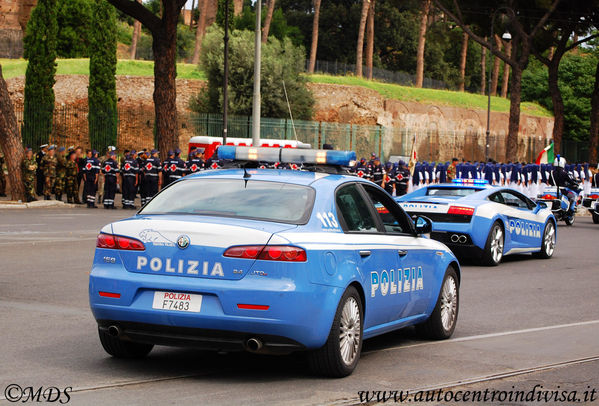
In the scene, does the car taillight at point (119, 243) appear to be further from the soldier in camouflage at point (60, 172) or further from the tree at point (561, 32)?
the tree at point (561, 32)

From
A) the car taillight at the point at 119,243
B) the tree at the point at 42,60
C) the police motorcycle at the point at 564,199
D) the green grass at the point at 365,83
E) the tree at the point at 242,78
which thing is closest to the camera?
the car taillight at the point at 119,243

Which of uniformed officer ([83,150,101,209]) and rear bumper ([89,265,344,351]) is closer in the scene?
rear bumper ([89,265,344,351])

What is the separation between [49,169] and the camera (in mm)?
29859

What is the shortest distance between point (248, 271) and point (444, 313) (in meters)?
3.25

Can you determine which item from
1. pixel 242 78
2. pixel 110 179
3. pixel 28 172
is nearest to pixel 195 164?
pixel 110 179

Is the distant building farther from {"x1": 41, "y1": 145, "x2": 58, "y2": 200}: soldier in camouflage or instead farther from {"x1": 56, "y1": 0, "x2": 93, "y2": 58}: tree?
{"x1": 41, "y1": 145, "x2": 58, "y2": 200}: soldier in camouflage

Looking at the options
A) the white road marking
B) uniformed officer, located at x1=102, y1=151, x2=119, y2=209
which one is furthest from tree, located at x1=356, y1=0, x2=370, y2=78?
the white road marking

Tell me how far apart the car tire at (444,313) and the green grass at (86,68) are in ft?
161

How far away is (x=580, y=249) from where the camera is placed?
21141 millimetres

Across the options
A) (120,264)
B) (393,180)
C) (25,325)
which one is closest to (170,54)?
(393,180)

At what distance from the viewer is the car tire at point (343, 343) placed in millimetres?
6902

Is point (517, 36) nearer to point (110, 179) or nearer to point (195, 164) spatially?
point (195, 164)

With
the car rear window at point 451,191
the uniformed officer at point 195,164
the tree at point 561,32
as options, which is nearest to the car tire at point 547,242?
the car rear window at point 451,191

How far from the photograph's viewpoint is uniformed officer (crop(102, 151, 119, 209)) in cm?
2867
